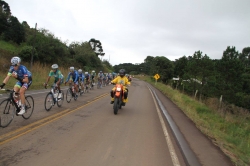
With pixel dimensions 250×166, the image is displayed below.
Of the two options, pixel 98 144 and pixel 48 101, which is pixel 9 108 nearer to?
pixel 48 101

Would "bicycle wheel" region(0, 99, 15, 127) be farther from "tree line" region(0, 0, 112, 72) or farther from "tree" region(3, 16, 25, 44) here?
"tree" region(3, 16, 25, 44)

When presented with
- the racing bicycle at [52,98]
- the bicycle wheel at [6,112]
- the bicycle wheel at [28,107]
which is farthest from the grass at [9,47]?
the bicycle wheel at [6,112]

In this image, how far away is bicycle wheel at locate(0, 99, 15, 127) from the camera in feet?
21.7

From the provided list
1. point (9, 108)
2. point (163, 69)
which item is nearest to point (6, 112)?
point (9, 108)

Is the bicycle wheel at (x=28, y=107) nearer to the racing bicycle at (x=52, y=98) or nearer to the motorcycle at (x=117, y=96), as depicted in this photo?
the racing bicycle at (x=52, y=98)

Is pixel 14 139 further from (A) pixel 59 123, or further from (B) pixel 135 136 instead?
(B) pixel 135 136

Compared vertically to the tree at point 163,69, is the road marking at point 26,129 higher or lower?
lower

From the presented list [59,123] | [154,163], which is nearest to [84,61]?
[59,123]

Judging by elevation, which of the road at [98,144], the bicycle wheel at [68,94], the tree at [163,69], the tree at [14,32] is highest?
the tree at [14,32]

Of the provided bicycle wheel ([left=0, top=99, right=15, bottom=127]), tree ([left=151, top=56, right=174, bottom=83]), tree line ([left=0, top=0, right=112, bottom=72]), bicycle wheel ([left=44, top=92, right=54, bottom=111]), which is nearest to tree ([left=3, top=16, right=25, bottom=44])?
tree line ([left=0, top=0, right=112, bottom=72])

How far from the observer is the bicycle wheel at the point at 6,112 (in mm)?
6617

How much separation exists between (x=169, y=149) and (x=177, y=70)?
72578 mm

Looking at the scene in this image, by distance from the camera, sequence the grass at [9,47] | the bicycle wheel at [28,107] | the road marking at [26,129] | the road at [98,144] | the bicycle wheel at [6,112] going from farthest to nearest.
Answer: the grass at [9,47] → the bicycle wheel at [28,107] → the bicycle wheel at [6,112] → the road marking at [26,129] → the road at [98,144]

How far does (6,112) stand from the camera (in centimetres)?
683
